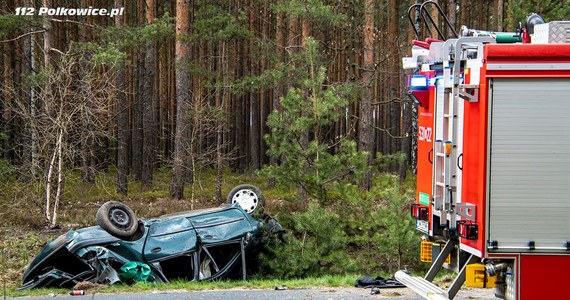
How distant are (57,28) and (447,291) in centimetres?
3041

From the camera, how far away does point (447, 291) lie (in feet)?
23.8

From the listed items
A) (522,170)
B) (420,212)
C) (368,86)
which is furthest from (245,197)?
(368,86)

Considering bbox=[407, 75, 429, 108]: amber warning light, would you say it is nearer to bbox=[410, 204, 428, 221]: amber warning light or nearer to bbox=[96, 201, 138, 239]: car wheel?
bbox=[410, 204, 428, 221]: amber warning light

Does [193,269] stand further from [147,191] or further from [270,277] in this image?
[147,191]

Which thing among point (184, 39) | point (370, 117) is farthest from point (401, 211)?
point (184, 39)

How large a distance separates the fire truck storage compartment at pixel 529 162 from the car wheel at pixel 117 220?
707 centimetres

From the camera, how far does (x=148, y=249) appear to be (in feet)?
39.1

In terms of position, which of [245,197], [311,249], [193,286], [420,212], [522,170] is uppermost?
[522,170]

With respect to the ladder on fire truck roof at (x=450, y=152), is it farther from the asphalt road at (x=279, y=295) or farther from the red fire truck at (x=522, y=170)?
the asphalt road at (x=279, y=295)

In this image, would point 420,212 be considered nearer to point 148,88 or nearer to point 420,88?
point 420,88

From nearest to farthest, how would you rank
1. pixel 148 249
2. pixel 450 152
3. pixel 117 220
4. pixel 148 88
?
pixel 450 152
pixel 148 249
pixel 117 220
pixel 148 88

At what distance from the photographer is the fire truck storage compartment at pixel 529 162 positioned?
669 centimetres

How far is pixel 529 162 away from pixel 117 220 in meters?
7.67

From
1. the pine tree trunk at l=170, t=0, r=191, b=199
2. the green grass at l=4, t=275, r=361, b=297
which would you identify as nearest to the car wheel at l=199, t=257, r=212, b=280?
the green grass at l=4, t=275, r=361, b=297
